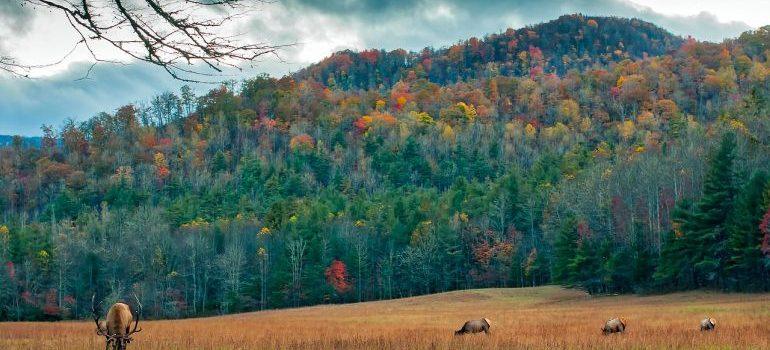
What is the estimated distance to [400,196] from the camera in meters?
117

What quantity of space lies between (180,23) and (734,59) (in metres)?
202

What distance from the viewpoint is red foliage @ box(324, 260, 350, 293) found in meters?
76.6

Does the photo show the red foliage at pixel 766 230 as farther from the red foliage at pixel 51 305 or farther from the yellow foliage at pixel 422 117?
the yellow foliage at pixel 422 117

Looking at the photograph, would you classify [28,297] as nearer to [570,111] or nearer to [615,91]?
[570,111]

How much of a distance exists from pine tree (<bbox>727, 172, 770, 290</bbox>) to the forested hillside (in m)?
0.13

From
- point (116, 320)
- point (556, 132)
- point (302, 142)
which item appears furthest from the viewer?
point (302, 142)

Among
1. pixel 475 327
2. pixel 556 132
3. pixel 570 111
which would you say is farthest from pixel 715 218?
pixel 570 111

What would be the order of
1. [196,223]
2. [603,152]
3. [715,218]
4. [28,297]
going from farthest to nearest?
[603,152] → [196,223] → [28,297] → [715,218]

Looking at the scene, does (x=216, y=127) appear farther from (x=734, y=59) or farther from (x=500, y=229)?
(x=734, y=59)

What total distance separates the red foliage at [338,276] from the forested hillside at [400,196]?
12.3 inches

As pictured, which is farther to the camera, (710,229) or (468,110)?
(468,110)

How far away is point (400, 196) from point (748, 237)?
3052 inches

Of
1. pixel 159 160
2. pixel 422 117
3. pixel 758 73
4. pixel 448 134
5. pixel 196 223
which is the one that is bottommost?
pixel 196 223

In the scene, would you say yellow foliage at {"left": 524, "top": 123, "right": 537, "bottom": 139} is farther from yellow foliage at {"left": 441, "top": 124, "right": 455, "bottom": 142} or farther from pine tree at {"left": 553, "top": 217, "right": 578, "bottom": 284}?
pine tree at {"left": 553, "top": 217, "right": 578, "bottom": 284}
